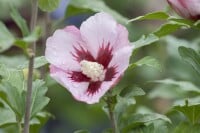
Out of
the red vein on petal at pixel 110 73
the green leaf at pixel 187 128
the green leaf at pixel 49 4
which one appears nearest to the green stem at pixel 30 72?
the green leaf at pixel 49 4

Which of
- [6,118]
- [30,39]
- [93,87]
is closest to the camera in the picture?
[30,39]

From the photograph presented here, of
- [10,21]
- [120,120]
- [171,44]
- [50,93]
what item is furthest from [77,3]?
[10,21]

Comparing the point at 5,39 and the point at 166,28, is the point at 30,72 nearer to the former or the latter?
the point at 5,39

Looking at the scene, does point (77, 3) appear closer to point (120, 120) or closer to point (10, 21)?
point (120, 120)

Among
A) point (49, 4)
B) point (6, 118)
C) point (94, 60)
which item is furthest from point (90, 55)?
point (6, 118)

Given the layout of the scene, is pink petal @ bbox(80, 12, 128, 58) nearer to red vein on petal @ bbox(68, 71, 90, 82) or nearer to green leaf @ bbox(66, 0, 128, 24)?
red vein on petal @ bbox(68, 71, 90, 82)

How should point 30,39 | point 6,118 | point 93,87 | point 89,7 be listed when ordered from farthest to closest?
point 89,7 < point 6,118 < point 93,87 < point 30,39
